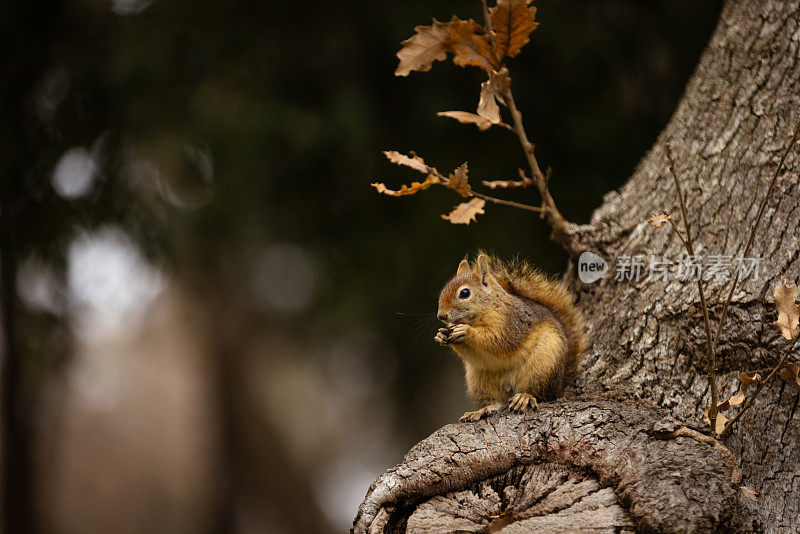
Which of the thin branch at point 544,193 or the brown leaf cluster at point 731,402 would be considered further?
the thin branch at point 544,193

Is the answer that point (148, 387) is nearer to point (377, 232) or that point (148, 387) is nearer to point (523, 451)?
point (377, 232)

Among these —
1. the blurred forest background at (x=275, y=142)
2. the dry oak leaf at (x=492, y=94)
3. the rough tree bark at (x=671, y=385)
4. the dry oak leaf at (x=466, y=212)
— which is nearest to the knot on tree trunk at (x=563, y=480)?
the rough tree bark at (x=671, y=385)

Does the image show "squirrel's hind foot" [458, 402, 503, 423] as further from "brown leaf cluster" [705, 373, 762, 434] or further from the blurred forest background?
the blurred forest background

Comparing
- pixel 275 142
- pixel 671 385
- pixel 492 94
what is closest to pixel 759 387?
pixel 671 385

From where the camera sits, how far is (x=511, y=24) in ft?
3.96

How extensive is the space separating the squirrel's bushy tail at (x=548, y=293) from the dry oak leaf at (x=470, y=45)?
0.46 m

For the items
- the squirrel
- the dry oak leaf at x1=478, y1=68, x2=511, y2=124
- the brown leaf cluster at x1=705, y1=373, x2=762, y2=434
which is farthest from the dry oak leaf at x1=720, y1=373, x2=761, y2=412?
the dry oak leaf at x1=478, y1=68, x2=511, y2=124

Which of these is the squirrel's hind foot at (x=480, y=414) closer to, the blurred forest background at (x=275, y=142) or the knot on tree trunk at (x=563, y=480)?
the knot on tree trunk at (x=563, y=480)

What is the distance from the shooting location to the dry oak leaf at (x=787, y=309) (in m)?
1.14

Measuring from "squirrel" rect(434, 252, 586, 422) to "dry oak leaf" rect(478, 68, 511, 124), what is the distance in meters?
0.37

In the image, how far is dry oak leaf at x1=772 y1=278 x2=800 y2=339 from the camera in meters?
1.14

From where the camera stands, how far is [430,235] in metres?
2.81

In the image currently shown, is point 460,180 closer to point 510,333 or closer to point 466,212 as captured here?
point 466,212

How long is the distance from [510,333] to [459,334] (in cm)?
9
